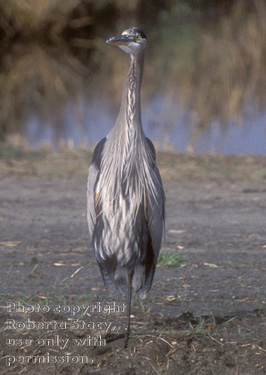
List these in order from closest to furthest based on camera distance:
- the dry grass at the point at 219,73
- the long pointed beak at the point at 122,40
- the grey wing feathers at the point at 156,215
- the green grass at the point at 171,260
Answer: the long pointed beak at the point at 122,40
the grey wing feathers at the point at 156,215
the green grass at the point at 171,260
the dry grass at the point at 219,73

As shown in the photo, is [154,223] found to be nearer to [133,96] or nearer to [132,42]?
[133,96]

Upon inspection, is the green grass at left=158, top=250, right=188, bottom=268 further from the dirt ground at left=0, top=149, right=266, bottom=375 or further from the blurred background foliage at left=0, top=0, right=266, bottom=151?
the blurred background foliage at left=0, top=0, right=266, bottom=151

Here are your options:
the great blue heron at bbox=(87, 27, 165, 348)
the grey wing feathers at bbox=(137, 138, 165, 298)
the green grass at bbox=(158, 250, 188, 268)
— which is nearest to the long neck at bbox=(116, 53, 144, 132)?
the great blue heron at bbox=(87, 27, 165, 348)

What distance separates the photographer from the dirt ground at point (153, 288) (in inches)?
127

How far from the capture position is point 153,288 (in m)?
4.47

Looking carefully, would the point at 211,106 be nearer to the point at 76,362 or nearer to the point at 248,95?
the point at 248,95

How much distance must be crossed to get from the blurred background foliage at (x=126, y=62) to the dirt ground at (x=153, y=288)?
251cm

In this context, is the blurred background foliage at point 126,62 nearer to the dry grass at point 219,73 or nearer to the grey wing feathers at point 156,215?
the dry grass at point 219,73

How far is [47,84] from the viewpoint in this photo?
13.6m

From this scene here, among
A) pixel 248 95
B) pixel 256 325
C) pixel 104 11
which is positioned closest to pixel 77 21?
pixel 104 11

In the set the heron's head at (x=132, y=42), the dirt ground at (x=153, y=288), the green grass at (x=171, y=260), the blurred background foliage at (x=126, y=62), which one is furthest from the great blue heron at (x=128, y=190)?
the blurred background foliage at (x=126, y=62)

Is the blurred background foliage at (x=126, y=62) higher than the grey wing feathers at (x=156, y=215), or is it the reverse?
the blurred background foliage at (x=126, y=62)

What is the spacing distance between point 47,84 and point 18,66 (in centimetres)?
145

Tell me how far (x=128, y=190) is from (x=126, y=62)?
11695 millimetres
